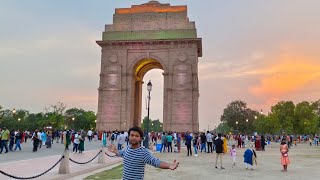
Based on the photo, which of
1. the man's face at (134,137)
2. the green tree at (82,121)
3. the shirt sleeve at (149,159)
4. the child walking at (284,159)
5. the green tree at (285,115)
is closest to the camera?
the shirt sleeve at (149,159)

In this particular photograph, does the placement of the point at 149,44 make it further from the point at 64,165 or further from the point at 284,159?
the point at 64,165

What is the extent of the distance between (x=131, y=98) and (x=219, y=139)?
40.2 meters

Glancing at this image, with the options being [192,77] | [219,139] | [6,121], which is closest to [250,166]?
[219,139]

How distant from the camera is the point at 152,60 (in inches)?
2402

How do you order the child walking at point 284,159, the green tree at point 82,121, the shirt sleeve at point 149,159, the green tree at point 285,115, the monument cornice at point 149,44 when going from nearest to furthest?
the shirt sleeve at point 149,159
the child walking at point 284,159
the monument cornice at point 149,44
the green tree at point 285,115
the green tree at point 82,121

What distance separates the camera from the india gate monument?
184ft

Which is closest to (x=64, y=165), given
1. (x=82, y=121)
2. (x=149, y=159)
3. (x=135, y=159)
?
(x=135, y=159)

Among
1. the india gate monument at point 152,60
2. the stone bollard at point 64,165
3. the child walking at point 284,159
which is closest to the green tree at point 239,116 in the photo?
the india gate monument at point 152,60

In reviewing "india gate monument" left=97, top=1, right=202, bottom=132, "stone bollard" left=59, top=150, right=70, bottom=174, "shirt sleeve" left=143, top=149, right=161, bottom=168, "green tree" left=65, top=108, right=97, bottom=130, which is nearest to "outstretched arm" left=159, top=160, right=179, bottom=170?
"shirt sleeve" left=143, top=149, right=161, bottom=168

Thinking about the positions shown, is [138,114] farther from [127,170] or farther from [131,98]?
[127,170]

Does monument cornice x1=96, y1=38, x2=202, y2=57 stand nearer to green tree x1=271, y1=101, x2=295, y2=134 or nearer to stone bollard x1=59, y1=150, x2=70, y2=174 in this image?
green tree x1=271, y1=101, x2=295, y2=134

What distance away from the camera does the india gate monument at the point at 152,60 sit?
5622 cm

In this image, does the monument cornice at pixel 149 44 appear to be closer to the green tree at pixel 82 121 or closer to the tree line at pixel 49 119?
the tree line at pixel 49 119

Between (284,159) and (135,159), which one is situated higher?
(135,159)
